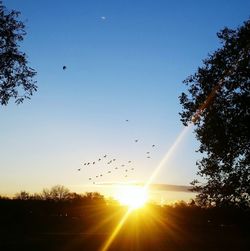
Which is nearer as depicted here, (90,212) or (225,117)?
(225,117)

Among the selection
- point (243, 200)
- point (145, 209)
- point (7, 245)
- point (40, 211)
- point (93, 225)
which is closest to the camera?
point (7, 245)

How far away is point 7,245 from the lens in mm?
36219

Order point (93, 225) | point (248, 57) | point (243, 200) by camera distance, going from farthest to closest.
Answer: point (93, 225) < point (243, 200) < point (248, 57)

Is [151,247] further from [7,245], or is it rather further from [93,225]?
[93,225]

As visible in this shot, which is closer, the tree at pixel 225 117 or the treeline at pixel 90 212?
the tree at pixel 225 117

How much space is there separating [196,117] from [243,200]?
8528 millimetres

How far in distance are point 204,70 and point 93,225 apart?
A: 3469 centimetres

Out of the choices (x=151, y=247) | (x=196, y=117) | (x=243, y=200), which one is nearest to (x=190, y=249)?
(x=151, y=247)

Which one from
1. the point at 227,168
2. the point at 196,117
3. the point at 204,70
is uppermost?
the point at 204,70

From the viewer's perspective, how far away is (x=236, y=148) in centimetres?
4241

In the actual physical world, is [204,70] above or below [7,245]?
above

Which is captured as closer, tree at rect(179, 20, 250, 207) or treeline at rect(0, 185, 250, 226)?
tree at rect(179, 20, 250, 207)

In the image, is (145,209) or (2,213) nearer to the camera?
(2,213)

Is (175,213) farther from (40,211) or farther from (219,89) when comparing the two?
(219,89)
